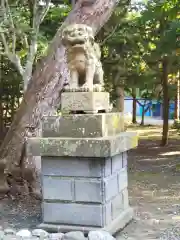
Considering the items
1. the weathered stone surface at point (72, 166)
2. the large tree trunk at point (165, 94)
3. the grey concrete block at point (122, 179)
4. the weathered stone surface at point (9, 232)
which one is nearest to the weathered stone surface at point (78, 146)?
the weathered stone surface at point (72, 166)

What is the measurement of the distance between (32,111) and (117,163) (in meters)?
2.58

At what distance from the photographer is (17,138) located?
8094 mm

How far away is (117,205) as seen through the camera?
20.1 feet

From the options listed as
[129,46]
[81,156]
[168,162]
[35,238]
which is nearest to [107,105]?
[81,156]

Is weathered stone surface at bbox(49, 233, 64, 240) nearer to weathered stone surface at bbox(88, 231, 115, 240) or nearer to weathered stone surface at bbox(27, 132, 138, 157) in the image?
weathered stone surface at bbox(88, 231, 115, 240)

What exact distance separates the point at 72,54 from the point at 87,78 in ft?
1.26

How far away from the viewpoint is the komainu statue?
570 centimetres

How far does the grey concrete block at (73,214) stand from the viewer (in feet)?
18.2

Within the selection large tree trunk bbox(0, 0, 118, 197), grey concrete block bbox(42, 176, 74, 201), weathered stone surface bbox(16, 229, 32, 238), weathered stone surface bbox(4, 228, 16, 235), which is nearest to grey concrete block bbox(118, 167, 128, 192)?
grey concrete block bbox(42, 176, 74, 201)

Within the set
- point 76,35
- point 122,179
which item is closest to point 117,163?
point 122,179

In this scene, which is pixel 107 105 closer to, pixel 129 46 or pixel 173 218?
pixel 173 218

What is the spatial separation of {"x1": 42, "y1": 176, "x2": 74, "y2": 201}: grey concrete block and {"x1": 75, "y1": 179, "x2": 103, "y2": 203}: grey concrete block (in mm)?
96

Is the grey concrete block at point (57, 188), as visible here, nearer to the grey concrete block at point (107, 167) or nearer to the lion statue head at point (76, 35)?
the grey concrete block at point (107, 167)

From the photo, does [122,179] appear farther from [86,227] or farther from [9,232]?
[9,232]
